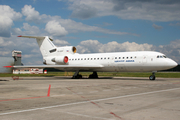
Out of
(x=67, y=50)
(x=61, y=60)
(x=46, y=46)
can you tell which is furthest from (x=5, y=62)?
(x=61, y=60)

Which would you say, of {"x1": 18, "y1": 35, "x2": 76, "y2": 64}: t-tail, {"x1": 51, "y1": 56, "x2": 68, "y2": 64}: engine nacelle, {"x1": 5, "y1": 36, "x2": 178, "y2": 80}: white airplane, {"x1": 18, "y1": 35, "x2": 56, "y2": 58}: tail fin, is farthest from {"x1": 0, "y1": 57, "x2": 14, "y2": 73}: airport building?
{"x1": 51, "y1": 56, "x2": 68, "y2": 64}: engine nacelle

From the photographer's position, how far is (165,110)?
7.03 m

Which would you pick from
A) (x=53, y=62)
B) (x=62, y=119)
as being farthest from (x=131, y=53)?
(x=62, y=119)

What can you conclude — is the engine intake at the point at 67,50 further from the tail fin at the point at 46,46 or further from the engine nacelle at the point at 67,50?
the tail fin at the point at 46,46

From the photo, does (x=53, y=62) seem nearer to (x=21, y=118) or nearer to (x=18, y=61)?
(x=21, y=118)

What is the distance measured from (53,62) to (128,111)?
95.9 ft

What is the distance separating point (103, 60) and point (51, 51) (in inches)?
Answer: 465

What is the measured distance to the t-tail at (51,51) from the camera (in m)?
34.2

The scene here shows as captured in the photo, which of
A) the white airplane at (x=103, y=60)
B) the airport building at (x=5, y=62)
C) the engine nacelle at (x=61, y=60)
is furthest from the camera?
the airport building at (x=5, y=62)

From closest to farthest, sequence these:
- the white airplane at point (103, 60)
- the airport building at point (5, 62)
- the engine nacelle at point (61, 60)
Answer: the white airplane at point (103, 60)
the engine nacelle at point (61, 60)
the airport building at point (5, 62)

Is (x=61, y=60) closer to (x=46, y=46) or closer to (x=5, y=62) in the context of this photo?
(x=46, y=46)

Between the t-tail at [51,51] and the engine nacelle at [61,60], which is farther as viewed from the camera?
the t-tail at [51,51]

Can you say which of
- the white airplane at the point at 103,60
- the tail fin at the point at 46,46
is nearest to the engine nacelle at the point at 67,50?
the white airplane at the point at 103,60

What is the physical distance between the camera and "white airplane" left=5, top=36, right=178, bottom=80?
→ 25.3 m
